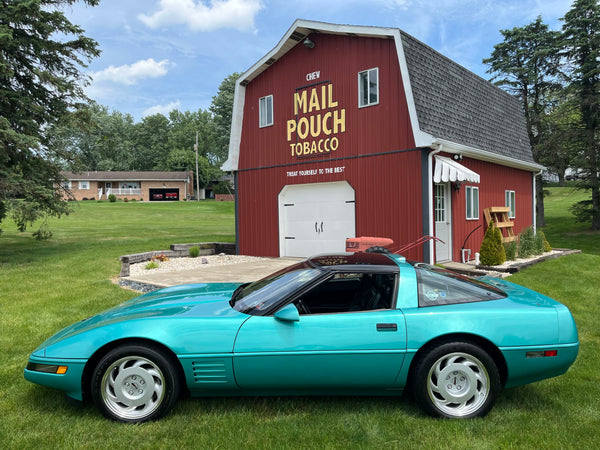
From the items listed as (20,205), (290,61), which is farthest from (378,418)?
(290,61)

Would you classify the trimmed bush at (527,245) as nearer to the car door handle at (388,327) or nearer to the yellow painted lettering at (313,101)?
the yellow painted lettering at (313,101)

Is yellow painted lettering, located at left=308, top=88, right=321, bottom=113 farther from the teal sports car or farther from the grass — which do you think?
the teal sports car

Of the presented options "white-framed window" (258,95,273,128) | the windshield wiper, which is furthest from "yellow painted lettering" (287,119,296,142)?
the windshield wiper

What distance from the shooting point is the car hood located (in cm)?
329

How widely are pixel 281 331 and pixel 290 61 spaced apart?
10.9 metres

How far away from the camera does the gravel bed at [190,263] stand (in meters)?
10.5

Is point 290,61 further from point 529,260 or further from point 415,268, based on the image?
point 415,268

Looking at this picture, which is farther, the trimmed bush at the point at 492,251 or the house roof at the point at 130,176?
the house roof at the point at 130,176

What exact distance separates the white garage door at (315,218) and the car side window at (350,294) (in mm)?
7662

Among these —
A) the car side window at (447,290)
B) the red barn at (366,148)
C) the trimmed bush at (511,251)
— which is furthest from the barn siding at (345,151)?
the car side window at (447,290)

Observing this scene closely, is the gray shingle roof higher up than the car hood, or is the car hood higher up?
the gray shingle roof

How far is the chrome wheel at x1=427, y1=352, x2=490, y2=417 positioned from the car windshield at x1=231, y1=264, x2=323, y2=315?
1.13 meters

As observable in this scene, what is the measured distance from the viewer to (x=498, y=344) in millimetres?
3148

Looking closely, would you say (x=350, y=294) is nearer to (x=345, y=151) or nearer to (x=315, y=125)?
(x=345, y=151)
